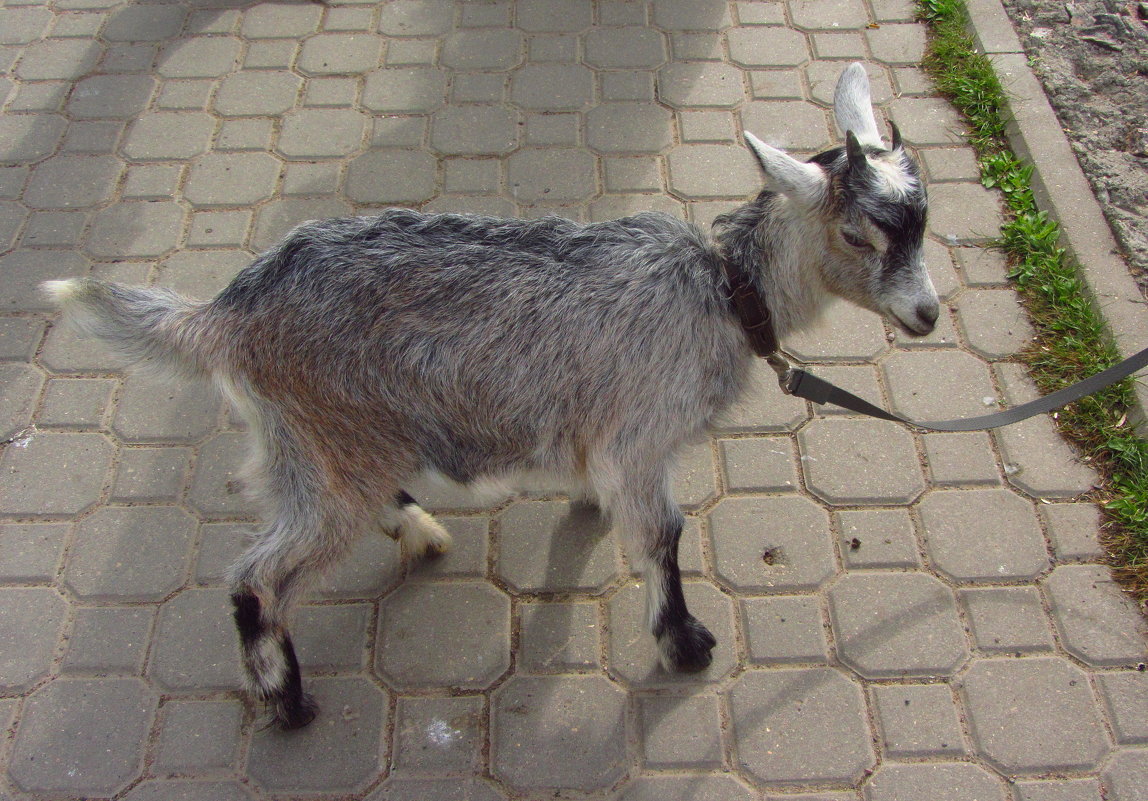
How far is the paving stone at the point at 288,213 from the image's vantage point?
432 cm

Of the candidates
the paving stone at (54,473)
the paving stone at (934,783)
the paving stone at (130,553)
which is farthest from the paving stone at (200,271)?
the paving stone at (934,783)

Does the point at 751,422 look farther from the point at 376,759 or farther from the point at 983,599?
the point at 376,759

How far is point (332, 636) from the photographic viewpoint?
10.4 feet

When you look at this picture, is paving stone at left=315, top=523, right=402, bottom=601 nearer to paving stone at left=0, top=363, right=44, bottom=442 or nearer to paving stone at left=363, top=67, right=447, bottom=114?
paving stone at left=0, top=363, right=44, bottom=442

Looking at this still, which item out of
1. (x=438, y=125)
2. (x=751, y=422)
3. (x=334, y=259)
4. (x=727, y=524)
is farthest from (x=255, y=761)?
(x=438, y=125)

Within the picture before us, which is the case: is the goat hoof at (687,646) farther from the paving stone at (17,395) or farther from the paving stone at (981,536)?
the paving stone at (17,395)

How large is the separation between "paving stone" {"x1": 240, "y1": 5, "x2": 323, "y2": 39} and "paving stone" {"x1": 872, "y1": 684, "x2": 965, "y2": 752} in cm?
471

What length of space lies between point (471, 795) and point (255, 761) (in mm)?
703

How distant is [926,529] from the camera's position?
341 centimetres

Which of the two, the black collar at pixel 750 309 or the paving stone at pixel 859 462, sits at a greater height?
the black collar at pixel 750 309

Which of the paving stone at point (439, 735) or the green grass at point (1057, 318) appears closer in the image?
the paving stone at point (439, 735)

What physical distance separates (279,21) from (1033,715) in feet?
17.2

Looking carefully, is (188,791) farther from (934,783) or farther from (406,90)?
(406,90)

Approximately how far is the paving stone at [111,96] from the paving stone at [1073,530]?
16.0ft
